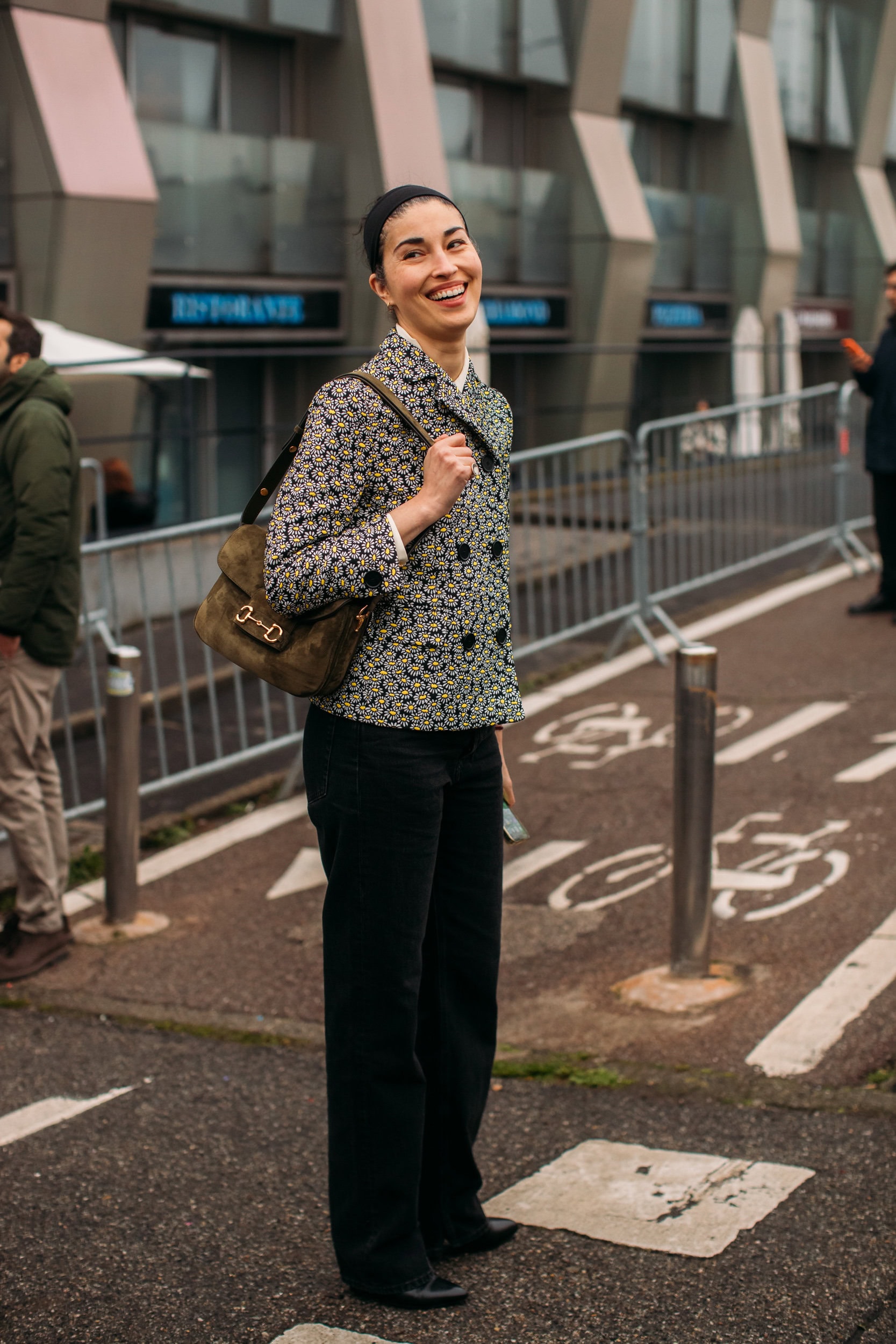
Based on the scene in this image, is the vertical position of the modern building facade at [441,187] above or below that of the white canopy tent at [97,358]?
above

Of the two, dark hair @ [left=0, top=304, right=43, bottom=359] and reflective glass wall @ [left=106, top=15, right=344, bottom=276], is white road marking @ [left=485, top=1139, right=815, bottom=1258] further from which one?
reflective glass wall @ [left=106, top=15, right=344, bottom=276]

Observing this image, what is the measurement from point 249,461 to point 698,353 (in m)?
10.8

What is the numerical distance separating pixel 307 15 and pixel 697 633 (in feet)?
37.2

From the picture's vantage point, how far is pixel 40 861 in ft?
17.9

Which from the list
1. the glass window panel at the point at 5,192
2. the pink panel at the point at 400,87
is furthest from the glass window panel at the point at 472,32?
the glass window panel at the point at 5,192

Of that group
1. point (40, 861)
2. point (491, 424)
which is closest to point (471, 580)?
point (491, 424)

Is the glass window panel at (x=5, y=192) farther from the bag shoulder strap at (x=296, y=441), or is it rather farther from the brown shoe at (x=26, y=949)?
the bag shoulder strap at (x=296, y=441)

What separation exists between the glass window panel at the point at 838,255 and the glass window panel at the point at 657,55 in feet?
19.9

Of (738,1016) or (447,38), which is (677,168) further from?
(738,1016)

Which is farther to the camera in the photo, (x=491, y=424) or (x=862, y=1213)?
(x=862, y=1213)

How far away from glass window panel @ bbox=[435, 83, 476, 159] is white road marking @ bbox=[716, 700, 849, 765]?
15.5 meters

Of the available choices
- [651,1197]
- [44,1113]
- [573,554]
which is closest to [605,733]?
[573,554]

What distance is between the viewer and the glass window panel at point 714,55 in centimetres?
2603

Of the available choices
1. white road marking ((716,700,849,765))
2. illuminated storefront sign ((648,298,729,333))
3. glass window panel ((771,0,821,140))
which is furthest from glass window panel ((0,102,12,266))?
glass window panel ((771,0,821,140))
